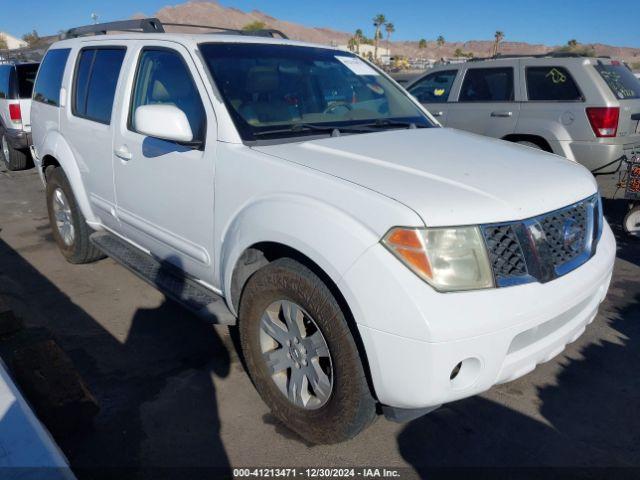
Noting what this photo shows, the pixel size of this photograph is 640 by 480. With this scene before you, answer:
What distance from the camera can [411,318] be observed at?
197 centimetres

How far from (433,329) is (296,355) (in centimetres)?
85

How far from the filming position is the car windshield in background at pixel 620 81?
6.59m

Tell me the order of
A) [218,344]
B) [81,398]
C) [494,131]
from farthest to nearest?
1. [494,131]
2. [218,344]
3. [81,398]

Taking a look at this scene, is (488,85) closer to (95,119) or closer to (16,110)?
(95,119)

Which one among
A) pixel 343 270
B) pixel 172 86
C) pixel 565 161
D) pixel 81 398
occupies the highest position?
pixel 172 86

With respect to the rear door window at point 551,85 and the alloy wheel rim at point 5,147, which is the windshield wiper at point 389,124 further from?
the alloy wheel rim at point 5,147

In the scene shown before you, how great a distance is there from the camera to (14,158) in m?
9.57

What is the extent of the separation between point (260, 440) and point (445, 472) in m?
0.92

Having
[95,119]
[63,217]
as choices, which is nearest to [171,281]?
[95,119]

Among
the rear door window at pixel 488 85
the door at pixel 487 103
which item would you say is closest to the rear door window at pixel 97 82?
the door at pixel 487 103

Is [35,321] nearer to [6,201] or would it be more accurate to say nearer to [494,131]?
[6,201]

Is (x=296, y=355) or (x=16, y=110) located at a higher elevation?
(x=16, y=110)

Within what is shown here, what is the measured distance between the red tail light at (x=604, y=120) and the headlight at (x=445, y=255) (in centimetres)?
529

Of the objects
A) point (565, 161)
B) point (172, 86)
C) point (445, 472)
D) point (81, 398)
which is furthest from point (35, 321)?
point (565, 161)
